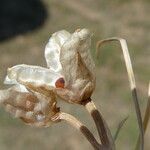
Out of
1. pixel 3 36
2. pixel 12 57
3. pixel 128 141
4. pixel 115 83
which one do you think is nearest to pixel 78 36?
pixel 128 141

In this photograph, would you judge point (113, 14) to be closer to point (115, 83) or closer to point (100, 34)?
point (100, 34)

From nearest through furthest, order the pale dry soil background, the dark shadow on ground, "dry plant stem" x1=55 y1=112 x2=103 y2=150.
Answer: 1. "dry plant stem" x1=55 y1=112 x2=103 y2=150
2. the pale dry soil background
3. the dark shadow on ground

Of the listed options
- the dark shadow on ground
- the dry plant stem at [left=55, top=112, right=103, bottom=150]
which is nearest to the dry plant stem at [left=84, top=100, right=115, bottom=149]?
the dry plant stem at [left=55, top=112, right=103, bottom=150]

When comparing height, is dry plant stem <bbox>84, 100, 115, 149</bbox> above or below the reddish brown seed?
below

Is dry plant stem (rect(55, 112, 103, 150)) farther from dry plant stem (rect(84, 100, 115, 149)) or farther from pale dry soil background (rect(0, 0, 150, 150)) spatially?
pale dry soil background (rect(0, 0, 150, 150))

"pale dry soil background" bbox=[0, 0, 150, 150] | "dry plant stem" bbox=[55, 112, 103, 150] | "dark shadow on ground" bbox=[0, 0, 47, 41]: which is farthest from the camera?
"dark shadow on ground" bbox=[0, 0, 47, 41]

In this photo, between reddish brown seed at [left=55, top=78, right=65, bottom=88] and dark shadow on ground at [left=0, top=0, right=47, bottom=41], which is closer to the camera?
reddish brown seed at [left=55, top=78, right=65, bottom=88]

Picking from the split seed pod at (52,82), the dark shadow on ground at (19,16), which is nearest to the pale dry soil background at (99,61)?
the dark shadow on ground at (19,16)
